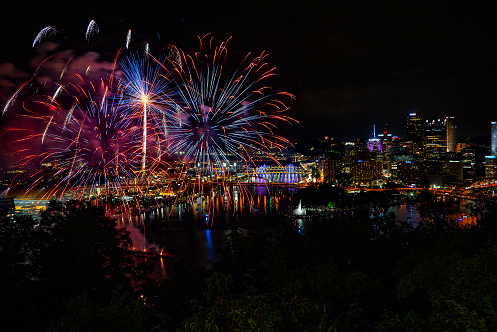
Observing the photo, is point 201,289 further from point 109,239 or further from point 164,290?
point 109,239

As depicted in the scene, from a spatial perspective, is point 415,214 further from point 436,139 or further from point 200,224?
point 436,139

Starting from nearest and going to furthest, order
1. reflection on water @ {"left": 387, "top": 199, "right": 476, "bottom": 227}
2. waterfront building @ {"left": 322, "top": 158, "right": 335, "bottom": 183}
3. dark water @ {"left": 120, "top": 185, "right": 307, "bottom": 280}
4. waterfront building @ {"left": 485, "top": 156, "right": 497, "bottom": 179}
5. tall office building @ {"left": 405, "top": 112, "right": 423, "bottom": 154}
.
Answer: dark water @ {"left": 120, "top": 185, "right": 307, "bottom": 280}, reflection on water @ {"left": 387, "top": 199, "right": 476, "bottom": 227}, waterfront building @ {"left": 322, "top": 158, "right": 335, "bottom": 183}, waterfront building @ {"left": 485, "top": 156, "right": 497, "bottom": 179}, tall office building @ {"left": 405, "top": 112, "right": 423, "bottom": 154}

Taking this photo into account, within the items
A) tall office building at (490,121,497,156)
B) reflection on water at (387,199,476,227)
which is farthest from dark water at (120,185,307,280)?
tall office building at (490,121,497,156)

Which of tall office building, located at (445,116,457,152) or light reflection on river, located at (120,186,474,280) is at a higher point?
tall office building, located at (445,116,457,152)

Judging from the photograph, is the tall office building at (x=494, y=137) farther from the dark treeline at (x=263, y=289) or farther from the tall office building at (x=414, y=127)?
the dark treeline at (x=263, y=289)

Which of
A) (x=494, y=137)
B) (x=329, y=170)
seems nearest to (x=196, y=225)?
(x=329, y=170)

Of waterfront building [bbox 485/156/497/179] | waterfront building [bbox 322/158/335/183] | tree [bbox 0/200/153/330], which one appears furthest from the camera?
waterfront building [bbox 485/156/497/179]

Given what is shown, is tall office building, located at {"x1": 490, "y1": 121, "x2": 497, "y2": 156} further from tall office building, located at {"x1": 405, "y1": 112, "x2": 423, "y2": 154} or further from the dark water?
the dark water

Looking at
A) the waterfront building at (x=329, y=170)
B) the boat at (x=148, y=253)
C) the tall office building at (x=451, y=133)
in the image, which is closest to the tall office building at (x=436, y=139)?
the tall office building at (x=451, y=133)
